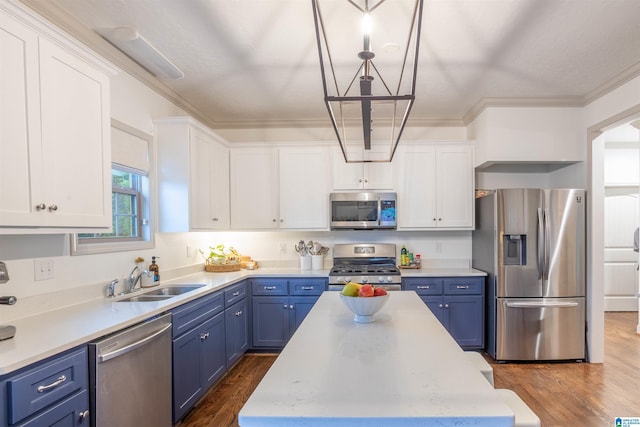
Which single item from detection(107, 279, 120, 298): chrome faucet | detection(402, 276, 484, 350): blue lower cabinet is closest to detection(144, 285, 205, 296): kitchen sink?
detection(107, 279, 120, 298): chrome faucet

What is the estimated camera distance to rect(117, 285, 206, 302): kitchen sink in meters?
2.55

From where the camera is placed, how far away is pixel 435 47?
2.46 m

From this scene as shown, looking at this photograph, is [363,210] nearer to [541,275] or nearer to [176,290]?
[541,275]

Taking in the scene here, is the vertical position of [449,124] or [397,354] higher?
[449,124]

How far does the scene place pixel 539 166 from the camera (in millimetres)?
4008

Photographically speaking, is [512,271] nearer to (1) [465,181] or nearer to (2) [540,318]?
(2) [540,318]

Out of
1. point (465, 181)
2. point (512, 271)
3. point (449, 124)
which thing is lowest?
point (512, 271)

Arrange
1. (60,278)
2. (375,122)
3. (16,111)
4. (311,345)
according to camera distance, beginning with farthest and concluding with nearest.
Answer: (375,122)
(60,278)
(16,111)
(311,345)

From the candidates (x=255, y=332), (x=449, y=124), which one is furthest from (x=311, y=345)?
(x=449, y=124)

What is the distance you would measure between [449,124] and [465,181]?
79 cm

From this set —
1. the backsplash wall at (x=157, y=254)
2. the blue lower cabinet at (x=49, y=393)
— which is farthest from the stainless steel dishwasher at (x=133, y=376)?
the backsplash wall at (x=157, y=254)

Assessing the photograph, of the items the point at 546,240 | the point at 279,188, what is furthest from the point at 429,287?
the point at 279,188

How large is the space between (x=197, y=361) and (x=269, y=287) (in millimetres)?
1214

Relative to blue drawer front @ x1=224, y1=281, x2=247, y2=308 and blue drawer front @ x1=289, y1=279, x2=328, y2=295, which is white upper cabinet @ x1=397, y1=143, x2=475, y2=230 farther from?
blue drawer front @ x1=224, y1=281, x2=247, y2=308
